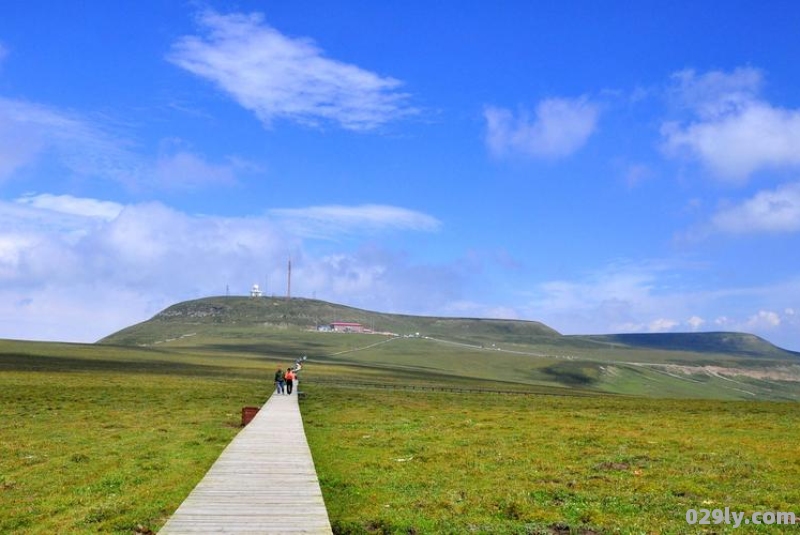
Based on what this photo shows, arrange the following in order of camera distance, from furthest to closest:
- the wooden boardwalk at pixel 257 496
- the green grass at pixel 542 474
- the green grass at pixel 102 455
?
the green grass at pixel 102 455 → the green grass at pixel 542 474 → the wooden boardwalk at pixel 257 496

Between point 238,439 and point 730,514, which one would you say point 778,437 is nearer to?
point 730,514

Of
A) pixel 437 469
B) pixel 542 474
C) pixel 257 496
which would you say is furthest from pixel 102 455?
pixel 542 474

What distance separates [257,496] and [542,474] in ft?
29.6

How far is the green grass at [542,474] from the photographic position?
16.0 m

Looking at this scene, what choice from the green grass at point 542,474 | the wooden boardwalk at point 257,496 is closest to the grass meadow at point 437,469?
the green grass at point 542,474

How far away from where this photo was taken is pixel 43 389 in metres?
58.5

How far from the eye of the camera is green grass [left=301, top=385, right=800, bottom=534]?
52.4ft

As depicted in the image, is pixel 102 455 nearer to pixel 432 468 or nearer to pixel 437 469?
pixel 432 468

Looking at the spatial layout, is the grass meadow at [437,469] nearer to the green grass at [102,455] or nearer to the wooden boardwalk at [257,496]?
the green grass at [102,455]

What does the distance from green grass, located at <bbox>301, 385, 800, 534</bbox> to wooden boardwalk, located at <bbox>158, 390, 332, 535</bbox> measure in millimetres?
943

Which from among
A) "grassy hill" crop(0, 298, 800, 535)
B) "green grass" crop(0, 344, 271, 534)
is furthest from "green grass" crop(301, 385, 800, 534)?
"green grass" crop(0, 344, 271, 534)

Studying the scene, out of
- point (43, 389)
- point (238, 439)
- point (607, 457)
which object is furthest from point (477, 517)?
point (43, 389)

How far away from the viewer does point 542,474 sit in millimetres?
21172

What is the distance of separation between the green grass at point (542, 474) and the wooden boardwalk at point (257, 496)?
37.1 inches
